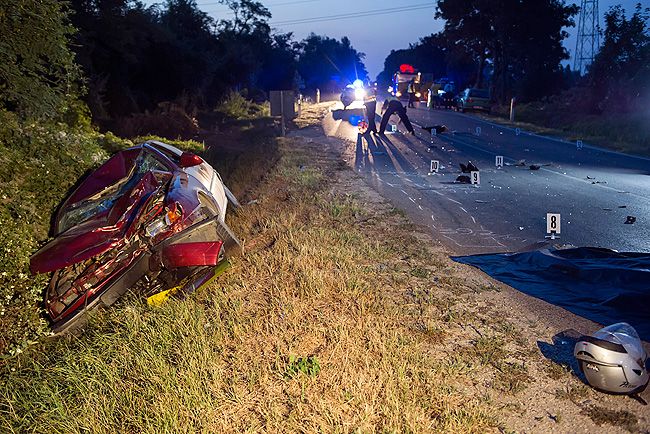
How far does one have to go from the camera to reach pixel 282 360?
4121mm

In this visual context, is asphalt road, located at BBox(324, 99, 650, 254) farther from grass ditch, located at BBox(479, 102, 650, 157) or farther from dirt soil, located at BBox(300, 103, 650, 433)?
dirt soil, located at BBox(300, 103, 650, 433)

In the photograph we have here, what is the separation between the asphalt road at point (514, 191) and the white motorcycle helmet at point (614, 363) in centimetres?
337

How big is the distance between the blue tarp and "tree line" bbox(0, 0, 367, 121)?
6.80 m

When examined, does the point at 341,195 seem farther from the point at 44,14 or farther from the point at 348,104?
the point at 348,104

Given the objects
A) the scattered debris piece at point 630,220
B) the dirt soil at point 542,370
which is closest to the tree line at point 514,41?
the scattered debris piece at point 630,220

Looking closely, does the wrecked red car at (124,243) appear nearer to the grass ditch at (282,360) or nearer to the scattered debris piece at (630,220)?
the grass ditch at (282,360)

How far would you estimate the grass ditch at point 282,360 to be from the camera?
11.5 ft

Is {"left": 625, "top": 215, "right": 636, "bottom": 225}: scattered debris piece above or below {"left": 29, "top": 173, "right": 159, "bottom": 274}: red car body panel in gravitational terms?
below

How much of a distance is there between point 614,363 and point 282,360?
2.34 meters

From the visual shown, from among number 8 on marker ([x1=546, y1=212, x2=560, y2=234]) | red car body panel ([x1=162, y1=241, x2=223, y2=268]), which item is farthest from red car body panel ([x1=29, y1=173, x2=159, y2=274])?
number 8 on marker ([x1=546, y1=212, x2=560, y2=234])

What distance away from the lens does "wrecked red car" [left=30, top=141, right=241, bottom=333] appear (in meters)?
5.24

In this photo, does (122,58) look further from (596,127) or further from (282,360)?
(282,360)

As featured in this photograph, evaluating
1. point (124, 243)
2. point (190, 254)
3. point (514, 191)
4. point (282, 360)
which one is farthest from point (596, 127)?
point (282, 360)

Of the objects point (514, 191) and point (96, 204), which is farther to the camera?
point (514, 191)
